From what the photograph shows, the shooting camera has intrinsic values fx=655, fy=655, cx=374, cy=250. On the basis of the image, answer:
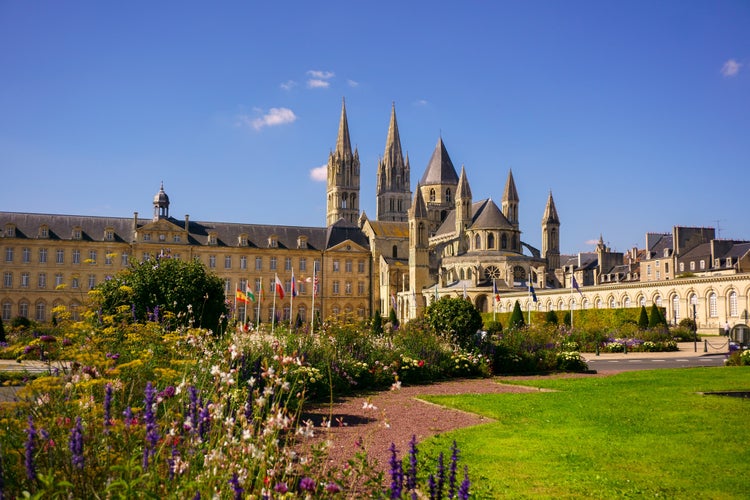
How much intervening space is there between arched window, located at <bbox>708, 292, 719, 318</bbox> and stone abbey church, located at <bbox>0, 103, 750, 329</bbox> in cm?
93

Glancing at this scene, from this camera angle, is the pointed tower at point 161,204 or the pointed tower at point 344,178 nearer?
the pointed tower at point 161,204

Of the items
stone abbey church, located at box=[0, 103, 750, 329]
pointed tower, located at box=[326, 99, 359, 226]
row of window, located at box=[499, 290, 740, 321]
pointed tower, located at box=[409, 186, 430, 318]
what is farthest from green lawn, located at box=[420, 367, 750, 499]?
pointed tower, located at box=[326, 99, 359, 226]

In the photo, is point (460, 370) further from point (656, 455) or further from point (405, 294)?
point (405, 294)

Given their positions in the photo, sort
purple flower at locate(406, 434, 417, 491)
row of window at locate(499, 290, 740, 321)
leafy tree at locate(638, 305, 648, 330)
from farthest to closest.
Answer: row of window at locate(499, 290, 740, 321)
leafy tree at locate(638, 305, 648, 330)
purple flower at locate(406, 434, 417, 491)

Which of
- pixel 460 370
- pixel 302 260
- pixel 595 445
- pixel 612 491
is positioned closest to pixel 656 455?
pixel 595 445

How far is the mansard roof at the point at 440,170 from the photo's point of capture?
95981 millimetres

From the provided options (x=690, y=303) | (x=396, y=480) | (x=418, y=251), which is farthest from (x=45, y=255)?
(x=396, y=480)

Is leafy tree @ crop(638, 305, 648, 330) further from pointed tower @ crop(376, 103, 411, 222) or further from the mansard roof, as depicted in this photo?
pointed tower @ crop(376, 103, 411, 222)

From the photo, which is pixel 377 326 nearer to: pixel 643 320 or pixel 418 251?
pixel 643 320

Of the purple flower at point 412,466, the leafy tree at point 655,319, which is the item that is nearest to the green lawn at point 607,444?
the purple flower at point 412,466

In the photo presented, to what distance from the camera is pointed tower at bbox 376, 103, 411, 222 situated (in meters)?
103

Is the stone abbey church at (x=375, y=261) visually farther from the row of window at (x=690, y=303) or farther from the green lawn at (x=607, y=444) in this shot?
the green lawn at (x=607, y=444)

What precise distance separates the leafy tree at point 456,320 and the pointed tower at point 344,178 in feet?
259

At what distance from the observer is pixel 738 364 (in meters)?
19.0
